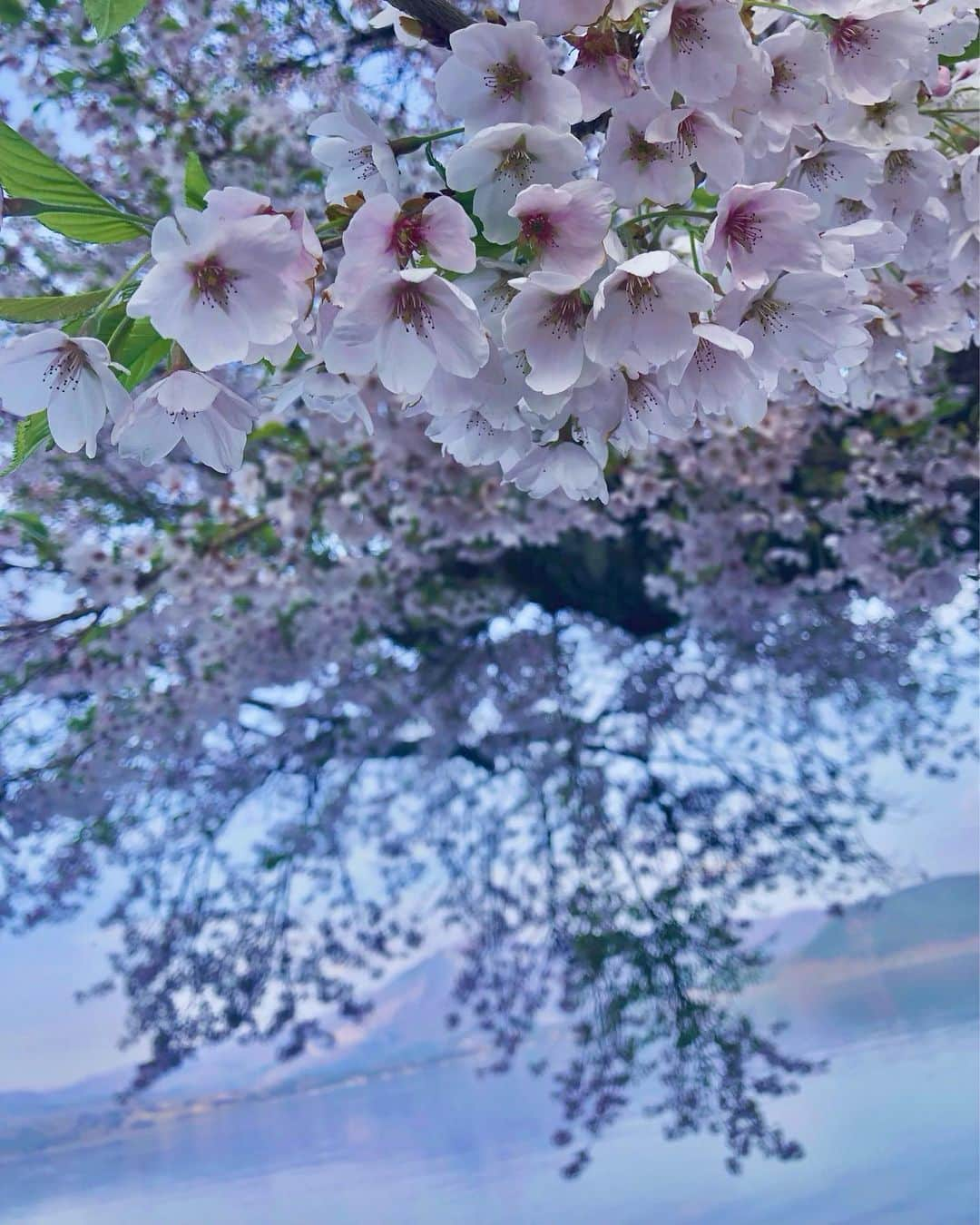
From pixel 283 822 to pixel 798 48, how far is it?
9.31ft

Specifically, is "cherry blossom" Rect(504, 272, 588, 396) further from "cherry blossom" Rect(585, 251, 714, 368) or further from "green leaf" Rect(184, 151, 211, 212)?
"green leaf" Rect(184, 151, 211, 212)

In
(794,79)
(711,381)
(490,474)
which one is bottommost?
(711,381)

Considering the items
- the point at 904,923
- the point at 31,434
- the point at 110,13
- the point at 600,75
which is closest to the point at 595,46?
the point at 600,75

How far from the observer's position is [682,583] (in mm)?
2375

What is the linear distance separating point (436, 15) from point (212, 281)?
7.6 inches

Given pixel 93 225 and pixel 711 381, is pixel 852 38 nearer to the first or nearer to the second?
pixel 711 381

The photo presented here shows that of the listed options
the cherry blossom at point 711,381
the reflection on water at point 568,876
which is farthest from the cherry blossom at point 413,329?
the reflection on water at point 568,876

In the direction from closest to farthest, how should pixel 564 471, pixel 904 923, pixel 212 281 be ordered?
pixel 212 281
pixel 564 471
pixel 904 923

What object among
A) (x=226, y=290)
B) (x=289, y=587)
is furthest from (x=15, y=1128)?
(x=226, y=290)

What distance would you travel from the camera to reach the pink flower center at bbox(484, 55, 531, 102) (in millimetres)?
454

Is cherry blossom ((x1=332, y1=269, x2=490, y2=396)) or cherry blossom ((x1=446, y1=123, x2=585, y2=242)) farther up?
cherry blossom ((x1=446, y1=123, x2=585, y2=242))

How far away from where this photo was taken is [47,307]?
463 millimetres

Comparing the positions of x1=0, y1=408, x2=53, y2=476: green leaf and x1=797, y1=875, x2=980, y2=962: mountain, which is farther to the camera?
x1=797, y1=875, x2=980, y2=962: mountain

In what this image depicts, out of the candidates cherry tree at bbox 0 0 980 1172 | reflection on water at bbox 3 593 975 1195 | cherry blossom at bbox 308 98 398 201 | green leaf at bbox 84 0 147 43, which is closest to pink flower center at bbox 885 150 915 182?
cherry tree at bbox 0 0 980 1172
